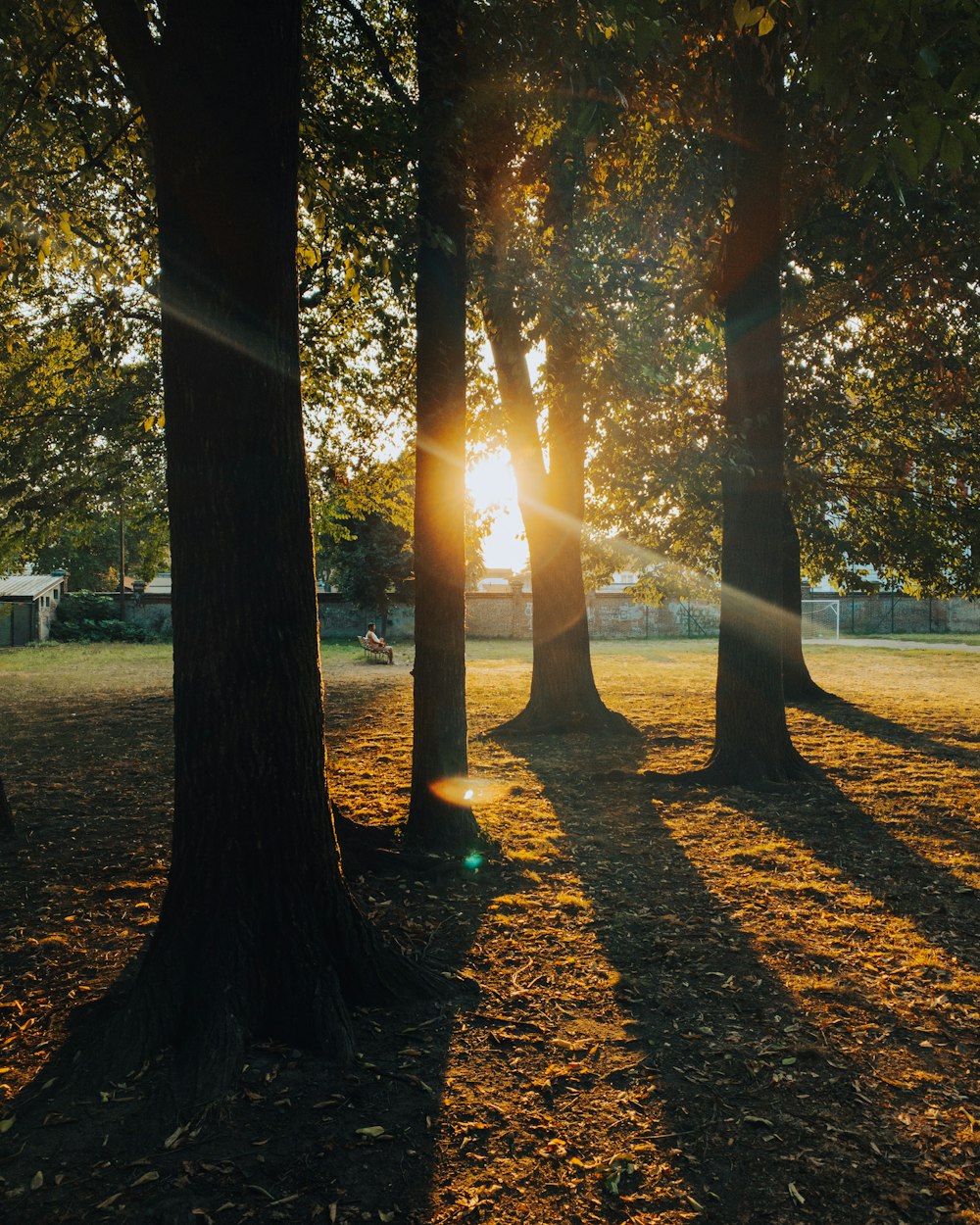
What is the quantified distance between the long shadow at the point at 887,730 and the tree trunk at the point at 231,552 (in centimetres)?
885

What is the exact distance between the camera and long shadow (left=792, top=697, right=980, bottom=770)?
10.3 metres

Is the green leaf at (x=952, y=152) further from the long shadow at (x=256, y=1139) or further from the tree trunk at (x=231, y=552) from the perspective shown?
the long shadow at (x=256, y=1139)

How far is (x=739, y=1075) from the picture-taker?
3.31m

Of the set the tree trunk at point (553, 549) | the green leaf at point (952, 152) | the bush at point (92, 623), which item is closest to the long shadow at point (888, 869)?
the green leaf at point (952, 152)

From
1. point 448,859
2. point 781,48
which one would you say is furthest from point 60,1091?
point 781,48

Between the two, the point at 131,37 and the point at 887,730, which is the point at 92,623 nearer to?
the point at 887,730

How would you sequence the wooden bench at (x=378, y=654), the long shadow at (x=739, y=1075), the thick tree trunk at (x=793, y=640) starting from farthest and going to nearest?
the wooden bench at (x=378, y=654) → the thick tree trunk at (x=793, y=640) → the long shadow at (x=739, y=1075)

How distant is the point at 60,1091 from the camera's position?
311 cm

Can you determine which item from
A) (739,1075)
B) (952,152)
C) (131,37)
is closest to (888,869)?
(739,1075)

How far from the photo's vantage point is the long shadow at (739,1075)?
8.71 ft

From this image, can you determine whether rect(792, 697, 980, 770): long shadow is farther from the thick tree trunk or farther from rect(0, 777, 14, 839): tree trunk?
rect(0, 777, 14, 839): tree trunk

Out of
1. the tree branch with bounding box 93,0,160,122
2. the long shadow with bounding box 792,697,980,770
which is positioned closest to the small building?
the long shadow with bounding box 792,697,980,770

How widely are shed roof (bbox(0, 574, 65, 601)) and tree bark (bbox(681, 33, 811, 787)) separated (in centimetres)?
3070

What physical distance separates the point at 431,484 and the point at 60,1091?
432 cm
